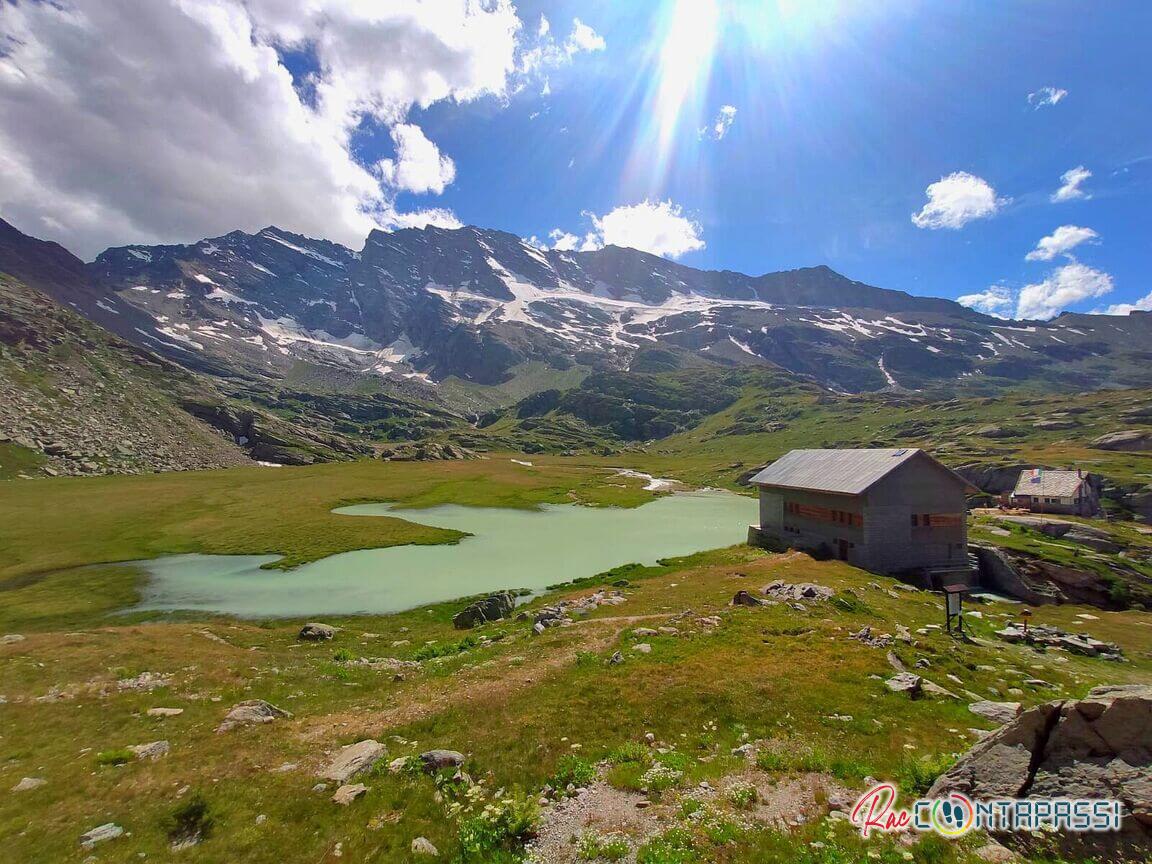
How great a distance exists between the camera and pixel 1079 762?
906 centimetres

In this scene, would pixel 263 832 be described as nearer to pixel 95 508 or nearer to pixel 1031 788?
pixel 1031 788

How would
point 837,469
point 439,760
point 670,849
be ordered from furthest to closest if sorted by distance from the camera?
point 837,469
point 439,760
point 670,849

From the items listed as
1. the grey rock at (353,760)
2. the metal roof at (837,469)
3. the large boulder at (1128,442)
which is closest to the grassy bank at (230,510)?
the metal roof at (837,469)

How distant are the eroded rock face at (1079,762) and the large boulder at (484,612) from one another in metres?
30.2

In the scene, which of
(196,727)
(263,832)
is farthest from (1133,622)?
(196,727)

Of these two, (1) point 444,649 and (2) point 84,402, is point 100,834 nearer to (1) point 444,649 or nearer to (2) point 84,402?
(1) point 444,649

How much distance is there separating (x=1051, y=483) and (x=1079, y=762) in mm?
110753

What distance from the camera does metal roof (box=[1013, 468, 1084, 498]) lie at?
86062mm

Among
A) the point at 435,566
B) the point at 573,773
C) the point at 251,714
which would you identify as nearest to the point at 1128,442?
the point at 435,566

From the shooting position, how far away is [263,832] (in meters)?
11.1

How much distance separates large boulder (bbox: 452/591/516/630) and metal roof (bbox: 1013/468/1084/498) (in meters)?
101

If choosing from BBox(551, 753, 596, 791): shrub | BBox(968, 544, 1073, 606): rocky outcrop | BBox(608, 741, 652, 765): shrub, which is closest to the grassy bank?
BBox(551, 753, 596, 791): shrub

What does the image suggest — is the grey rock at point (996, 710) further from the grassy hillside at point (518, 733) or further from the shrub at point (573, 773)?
the shrub at point (573, 773)

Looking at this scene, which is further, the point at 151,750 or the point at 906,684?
the point at 906,684
